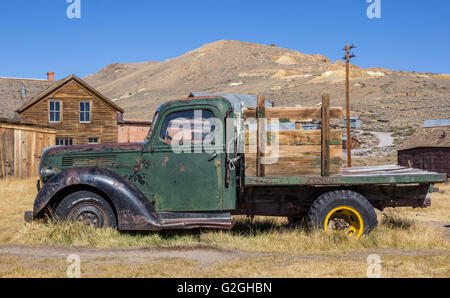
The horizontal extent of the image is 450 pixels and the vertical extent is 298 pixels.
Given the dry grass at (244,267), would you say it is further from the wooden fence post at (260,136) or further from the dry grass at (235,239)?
the wooden fence post at (260,136)

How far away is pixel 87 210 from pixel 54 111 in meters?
21.5

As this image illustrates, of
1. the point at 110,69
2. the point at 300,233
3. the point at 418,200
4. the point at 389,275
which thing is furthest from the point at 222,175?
the point at 110,69

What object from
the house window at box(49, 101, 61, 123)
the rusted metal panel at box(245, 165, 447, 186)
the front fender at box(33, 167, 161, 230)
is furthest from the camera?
the house window at box(49, 101, 61, 123)

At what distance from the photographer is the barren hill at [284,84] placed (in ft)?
181

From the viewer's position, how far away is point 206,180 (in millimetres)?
5969

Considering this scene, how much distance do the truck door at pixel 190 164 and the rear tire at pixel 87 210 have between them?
28.2 inches

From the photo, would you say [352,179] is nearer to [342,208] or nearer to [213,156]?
[342,208]

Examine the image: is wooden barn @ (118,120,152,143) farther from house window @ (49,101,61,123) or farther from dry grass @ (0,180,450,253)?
dry grass @ (0,180,450,253)

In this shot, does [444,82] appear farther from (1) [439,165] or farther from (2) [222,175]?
(2) [222,175]

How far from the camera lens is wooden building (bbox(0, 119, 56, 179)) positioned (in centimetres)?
1773

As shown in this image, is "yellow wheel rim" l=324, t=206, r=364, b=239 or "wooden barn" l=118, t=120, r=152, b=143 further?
"wooden barn" l=118, t=120, r=152, b=143

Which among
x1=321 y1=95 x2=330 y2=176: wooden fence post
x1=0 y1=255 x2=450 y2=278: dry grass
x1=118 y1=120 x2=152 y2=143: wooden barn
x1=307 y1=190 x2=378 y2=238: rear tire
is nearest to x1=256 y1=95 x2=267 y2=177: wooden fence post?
x1=321 y1=95 x2=330 y2=176: wooden fence post

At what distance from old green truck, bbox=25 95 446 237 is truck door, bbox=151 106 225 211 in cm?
1

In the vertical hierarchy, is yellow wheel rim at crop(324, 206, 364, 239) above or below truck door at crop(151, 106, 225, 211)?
below
